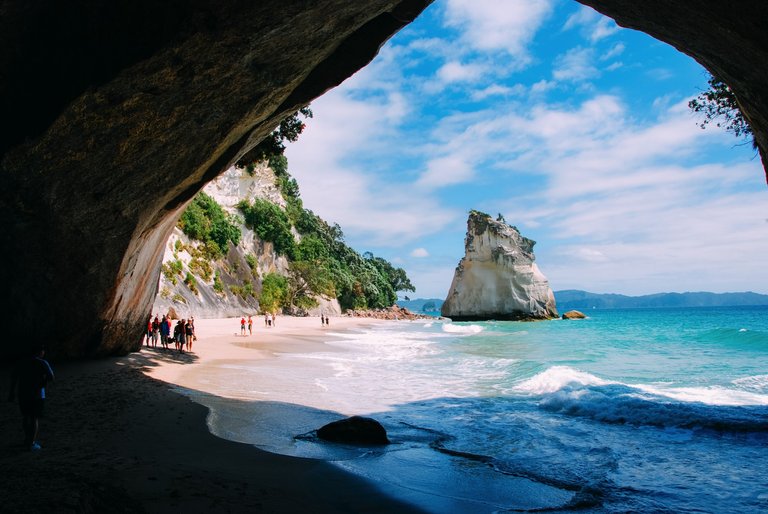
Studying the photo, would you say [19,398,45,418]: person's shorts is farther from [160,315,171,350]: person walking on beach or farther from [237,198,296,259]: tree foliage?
[237,198,296,259]: tree foliage

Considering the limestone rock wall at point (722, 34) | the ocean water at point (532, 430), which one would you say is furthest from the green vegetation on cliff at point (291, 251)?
the limestone rock wall at point (722, 34)

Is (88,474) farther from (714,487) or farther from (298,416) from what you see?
(714,487)

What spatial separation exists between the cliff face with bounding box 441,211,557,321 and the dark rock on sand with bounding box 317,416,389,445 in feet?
185

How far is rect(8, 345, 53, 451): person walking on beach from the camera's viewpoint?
5.79m

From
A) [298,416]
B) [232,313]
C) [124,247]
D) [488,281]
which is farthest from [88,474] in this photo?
[488,281]

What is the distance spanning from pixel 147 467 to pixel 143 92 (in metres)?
5.64

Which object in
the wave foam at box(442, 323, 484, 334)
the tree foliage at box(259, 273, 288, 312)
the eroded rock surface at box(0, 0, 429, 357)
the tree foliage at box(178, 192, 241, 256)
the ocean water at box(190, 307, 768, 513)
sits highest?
the tree foliage at box(178, 192, 241, 256)

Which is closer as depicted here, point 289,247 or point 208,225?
point 208,225

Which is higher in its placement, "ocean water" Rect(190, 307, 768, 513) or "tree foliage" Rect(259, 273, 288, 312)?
"tree foliage" Rect(259, 273, 288, 312)

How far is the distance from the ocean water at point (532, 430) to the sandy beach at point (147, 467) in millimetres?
584

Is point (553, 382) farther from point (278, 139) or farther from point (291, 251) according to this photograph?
point (291, 251)

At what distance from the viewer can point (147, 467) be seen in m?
5.25

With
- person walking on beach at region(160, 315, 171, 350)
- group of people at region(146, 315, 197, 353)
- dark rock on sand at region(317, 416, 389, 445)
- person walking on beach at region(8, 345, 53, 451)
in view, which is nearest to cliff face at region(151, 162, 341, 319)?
group of people at region(146, 315, 197, 353)

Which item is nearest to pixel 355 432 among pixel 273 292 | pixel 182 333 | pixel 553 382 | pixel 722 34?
pixel 722 34
